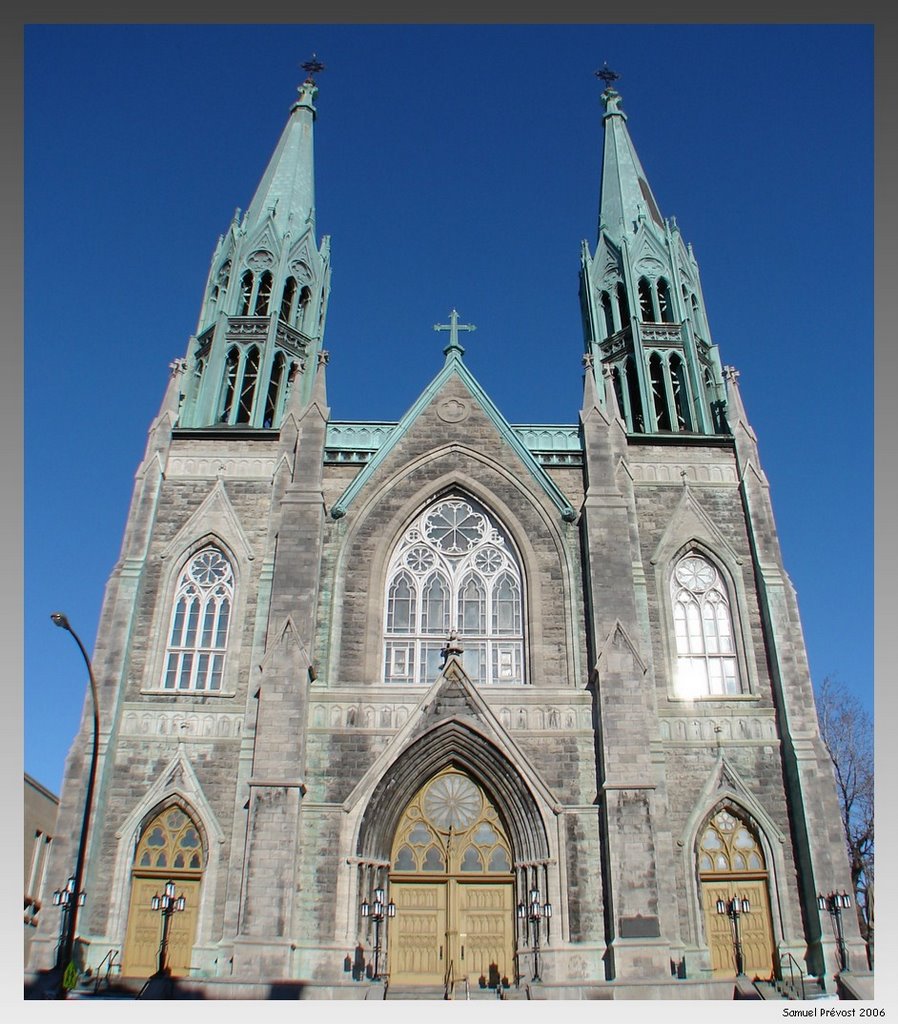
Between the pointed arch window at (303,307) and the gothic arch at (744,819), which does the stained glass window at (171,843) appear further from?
the pointed arch window at (303,307)

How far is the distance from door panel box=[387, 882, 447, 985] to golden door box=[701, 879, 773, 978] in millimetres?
5392

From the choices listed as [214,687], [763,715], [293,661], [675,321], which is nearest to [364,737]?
[293,661]

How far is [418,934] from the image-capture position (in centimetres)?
1892

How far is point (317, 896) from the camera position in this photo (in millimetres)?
18328

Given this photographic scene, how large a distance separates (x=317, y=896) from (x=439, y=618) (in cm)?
669

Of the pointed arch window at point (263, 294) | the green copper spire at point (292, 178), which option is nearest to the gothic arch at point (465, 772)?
the pointed arch window at point (263, 294)

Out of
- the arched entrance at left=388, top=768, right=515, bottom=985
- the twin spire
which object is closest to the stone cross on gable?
the twin spire

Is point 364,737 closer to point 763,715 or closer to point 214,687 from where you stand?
point 214,687

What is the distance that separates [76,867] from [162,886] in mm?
1751

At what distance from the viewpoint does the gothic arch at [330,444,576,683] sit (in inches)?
843

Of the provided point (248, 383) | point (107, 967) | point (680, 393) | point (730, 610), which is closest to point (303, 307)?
point (248, 383)

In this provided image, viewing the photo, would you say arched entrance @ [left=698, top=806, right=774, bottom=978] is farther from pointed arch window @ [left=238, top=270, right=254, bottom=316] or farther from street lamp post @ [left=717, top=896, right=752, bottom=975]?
pointed arch window @ [left=238, top=270, right=254, bottom=316]

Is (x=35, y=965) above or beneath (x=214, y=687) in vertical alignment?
beneath
